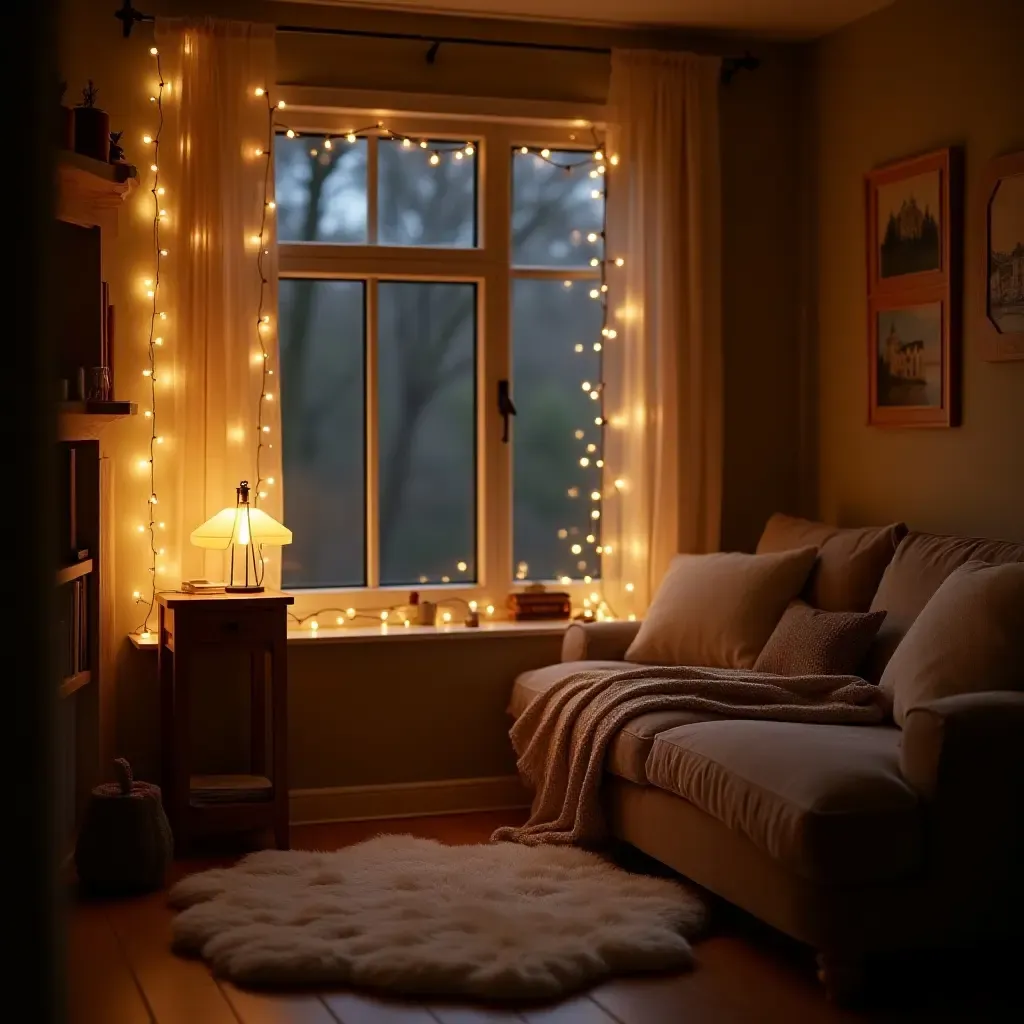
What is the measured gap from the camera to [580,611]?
5016 millimetres

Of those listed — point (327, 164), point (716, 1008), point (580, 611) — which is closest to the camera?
point (716, 1008)

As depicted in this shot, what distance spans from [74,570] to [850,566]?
2.26 metres

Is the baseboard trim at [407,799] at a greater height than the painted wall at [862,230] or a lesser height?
→ lesser

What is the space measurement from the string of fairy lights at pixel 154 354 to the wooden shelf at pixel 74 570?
0.48 m

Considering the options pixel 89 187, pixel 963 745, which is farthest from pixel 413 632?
pixel 963 745

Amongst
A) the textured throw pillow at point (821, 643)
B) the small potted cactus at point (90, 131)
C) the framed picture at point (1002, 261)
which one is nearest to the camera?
the small potted cactus at point (90, 131)

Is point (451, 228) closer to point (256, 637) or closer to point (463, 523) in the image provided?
point (463, 523)

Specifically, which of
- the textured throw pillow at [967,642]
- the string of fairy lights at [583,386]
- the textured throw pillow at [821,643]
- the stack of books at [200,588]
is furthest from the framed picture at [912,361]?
the stack of books at [200,588]

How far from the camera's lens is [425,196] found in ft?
15.9

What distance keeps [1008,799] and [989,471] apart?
56.4 inches

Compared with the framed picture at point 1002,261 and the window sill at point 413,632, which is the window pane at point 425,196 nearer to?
the window sill at point 413,632

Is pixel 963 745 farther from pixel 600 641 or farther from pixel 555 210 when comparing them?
pixel 555 210

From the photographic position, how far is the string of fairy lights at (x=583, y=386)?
15.4ft

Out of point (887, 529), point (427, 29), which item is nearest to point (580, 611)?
point (887, 529)
